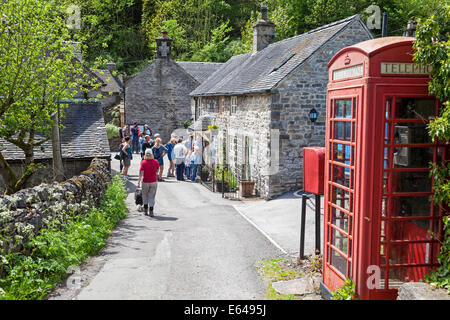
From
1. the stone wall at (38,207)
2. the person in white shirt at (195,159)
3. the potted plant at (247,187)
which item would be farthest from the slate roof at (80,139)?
the potted plant at (247,187)

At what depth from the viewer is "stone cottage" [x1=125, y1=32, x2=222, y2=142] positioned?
124ft

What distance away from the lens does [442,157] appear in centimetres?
499

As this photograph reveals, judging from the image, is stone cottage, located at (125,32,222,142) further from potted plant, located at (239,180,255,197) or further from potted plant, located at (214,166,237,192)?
potted plant, located at (239,180,255,197)

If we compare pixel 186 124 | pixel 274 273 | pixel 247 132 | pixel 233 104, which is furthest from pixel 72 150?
pixel 186 124

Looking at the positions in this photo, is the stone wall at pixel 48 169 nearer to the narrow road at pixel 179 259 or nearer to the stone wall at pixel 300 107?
the narrow road at pixel 179 259

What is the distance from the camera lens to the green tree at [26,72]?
39.7 ft

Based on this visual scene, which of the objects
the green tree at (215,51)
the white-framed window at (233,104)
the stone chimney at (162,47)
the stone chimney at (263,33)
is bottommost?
the white-framed window at (233,104)

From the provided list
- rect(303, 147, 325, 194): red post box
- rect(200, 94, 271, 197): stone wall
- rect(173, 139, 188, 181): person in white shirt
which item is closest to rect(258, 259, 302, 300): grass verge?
rect(303, 147, 325, 194): red post box

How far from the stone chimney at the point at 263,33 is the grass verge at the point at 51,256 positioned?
1624cm

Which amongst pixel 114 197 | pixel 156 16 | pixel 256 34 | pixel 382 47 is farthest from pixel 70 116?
pixel 156 16

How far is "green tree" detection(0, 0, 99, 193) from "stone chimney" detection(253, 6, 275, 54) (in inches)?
512

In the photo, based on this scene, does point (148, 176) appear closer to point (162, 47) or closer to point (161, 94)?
point (162, 47)

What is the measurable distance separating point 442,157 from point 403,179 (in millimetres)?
483

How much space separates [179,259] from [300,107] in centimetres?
895
